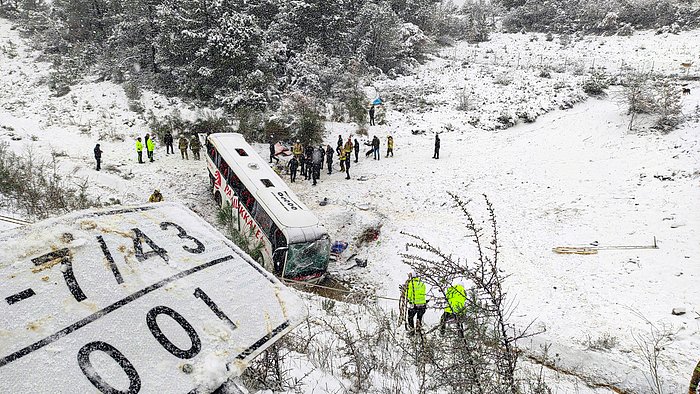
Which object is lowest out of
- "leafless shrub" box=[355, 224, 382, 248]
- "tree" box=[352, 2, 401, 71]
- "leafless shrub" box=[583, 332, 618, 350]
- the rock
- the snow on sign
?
"leafless shrub" box=[355, 224, 382, 248]

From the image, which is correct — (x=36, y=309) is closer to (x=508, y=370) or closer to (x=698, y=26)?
(x=508, y=370)

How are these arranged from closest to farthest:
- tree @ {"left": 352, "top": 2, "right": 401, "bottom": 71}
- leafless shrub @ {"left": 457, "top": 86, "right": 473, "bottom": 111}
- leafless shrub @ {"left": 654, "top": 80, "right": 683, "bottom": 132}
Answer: leafless shrub @ {"left": 654, "top": 80, "right": 683, "bottom": 132}, leafless shrub @ {"left": 457, "top": 86, "right": 473, "bottom": 111}, tree @ {"left": 352, "top": 2, "right": 401, "bottom": 71}

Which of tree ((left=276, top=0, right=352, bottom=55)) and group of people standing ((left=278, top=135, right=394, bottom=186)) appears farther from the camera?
tree ((left=276, top=0, right=352, bottom=55))

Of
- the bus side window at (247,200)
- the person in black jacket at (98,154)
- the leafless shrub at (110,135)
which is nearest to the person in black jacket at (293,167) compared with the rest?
the bus side window at (247,200)

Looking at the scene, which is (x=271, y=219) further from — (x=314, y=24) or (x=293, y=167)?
(x=314, y=24)

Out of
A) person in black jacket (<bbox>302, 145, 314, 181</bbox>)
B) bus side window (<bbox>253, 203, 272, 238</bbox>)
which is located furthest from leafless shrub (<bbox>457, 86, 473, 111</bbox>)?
bus side window (<bbox>253, 203, 272, 238</bbox>)

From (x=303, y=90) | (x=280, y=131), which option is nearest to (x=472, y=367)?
(x=280, y=131)

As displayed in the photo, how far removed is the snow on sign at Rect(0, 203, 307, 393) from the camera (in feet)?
5.60

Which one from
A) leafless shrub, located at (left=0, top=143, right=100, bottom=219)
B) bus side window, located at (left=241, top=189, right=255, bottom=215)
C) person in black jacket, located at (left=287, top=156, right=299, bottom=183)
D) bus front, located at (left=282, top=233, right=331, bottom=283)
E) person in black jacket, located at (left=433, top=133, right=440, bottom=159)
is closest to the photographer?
leafless shrub, located at (left=0, top=143, right=100, bottom=219)

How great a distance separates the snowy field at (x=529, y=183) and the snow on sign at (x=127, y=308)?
2.10 metres

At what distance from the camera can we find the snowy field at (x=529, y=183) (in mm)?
9242

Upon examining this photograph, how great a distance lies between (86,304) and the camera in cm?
196

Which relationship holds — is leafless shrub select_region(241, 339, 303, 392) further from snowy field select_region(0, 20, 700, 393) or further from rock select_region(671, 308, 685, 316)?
rock select_region(671, 308, 685, 316)

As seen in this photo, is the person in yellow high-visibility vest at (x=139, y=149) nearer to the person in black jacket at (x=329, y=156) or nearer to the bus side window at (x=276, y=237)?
the person in black jacket at (x=329, y=156)
